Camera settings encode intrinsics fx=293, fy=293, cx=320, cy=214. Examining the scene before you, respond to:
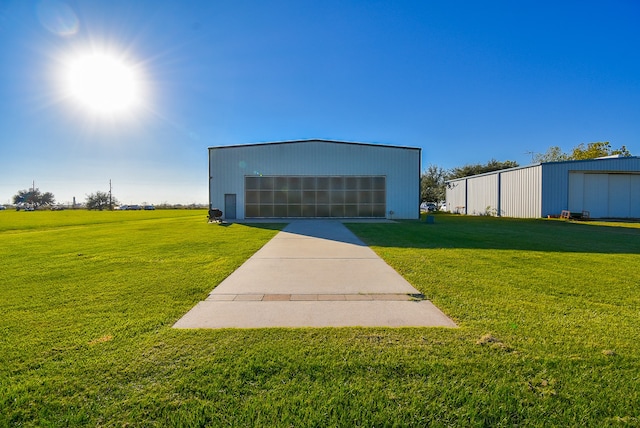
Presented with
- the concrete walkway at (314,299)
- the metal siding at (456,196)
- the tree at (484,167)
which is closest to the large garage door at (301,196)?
the concrete walkway at (314,299)

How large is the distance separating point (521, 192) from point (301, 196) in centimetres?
2060

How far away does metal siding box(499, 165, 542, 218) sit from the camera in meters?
25.5

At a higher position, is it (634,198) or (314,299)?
(634,198)

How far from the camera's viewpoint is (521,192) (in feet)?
90.0

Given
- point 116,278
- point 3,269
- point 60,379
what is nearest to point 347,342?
point 60,379

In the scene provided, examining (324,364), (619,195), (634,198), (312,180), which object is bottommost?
(324,364)

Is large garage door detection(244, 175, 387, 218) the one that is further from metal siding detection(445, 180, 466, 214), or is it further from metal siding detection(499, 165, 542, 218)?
metal siding detection(445, 180, 466, 214)

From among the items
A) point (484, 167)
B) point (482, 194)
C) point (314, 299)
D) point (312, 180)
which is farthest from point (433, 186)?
point (314, 299)

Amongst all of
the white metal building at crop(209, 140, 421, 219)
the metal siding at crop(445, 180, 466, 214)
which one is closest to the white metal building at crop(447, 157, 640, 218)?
the metal siding at crop(445, 180, 466, 214)

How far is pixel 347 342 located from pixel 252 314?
1430 millimetres

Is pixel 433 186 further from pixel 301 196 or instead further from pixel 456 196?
pixel 301 196

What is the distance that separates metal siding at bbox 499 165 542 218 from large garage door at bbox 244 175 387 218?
50.0ft

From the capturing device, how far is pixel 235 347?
2.92 m

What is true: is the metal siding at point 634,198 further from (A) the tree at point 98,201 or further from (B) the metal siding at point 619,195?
(A) the tree at point 98,201
